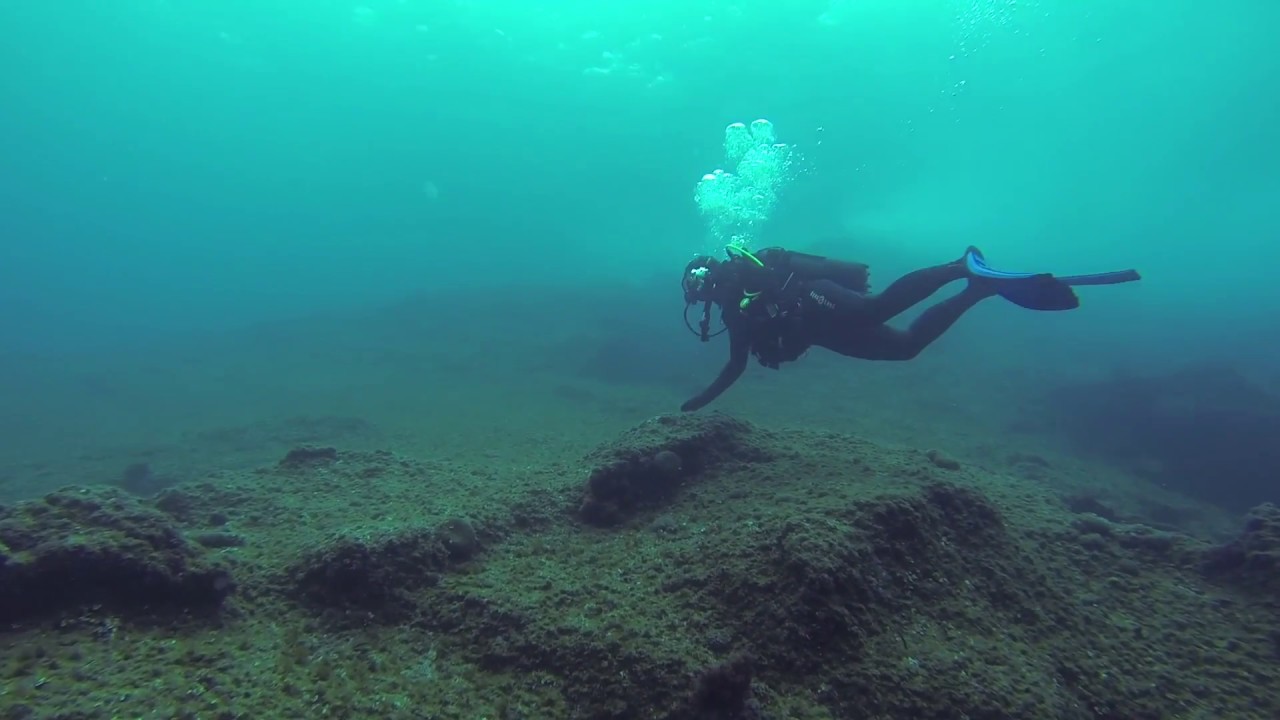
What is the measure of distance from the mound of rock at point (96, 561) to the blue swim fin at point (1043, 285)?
7969 millimetres

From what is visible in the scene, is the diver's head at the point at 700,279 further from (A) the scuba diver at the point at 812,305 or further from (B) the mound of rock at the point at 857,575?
(B) the mound of rock at the point at 857,575

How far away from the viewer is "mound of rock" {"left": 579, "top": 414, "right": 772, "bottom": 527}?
5.25m

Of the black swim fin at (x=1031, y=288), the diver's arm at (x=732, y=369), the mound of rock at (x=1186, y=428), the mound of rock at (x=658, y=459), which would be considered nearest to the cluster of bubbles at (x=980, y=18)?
the mound of rock at (x=1186, y=428)

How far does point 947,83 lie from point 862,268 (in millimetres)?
41394

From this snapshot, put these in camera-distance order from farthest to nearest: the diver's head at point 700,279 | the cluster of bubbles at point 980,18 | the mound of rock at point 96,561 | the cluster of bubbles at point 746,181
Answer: the cluster of bubbles at point 746,181
the cluster of bubbles at point 980,18
the diver's head at point 700,279
the mound of rock at point 96,561

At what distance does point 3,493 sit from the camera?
36.4ft

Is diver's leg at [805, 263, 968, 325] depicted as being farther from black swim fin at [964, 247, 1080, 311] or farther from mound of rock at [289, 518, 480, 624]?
mound of rock at [289, 518, 480, 624]

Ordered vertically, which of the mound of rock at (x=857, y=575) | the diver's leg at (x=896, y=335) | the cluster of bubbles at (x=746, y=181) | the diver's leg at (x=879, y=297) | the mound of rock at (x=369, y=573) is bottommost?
the mound of rock at (x=369, y=573)

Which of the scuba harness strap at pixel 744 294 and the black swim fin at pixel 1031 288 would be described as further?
the scuba harness strap at pixel 744 294

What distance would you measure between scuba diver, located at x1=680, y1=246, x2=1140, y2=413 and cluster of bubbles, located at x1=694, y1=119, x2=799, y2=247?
70.3 ft

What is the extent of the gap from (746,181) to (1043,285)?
124 feet

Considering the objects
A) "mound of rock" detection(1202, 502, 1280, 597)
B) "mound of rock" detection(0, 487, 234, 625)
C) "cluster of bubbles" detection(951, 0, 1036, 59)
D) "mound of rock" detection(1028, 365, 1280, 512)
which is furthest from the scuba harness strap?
"cluster of bubbles" detection(951, 0, 1036, 59)

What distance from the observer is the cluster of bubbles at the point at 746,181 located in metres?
37.7

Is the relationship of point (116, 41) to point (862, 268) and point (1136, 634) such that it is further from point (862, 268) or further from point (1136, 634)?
point (1136, 634)
